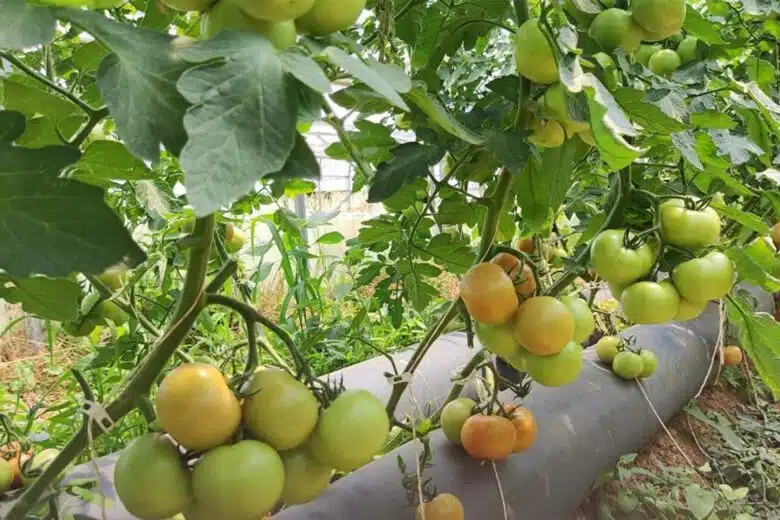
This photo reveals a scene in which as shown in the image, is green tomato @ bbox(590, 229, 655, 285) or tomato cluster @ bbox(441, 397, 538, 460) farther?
tomato cluster @ bbox(441, 397, 538, 460)

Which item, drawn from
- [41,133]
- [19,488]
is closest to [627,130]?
[41,133]

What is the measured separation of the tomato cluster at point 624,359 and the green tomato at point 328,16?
52.6 inches

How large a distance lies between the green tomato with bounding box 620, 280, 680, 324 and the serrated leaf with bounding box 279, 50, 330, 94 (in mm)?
527

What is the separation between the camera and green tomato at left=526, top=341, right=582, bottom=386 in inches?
28.0

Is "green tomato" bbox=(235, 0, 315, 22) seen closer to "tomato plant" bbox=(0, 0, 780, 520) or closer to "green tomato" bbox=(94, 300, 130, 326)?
"tomato plant" bbox=(0, 0, 780, 520)

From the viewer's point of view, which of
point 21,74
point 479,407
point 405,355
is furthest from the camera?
point 405,355

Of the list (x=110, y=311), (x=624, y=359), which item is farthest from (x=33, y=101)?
(x=624, y=359)

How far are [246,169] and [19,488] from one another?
823mm

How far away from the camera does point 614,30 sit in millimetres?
584

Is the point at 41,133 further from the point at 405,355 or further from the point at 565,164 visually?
the point at 405,355

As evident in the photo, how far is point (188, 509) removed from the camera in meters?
0.52

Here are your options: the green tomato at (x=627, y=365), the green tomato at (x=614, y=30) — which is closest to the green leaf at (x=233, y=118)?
the green tomato at (x=614, y=30)

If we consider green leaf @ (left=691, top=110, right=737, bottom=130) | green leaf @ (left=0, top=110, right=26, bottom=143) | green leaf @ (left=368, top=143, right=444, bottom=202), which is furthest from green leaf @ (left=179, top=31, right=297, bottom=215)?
green leaf @ (left=691, top=110, right=737, bottom=130)

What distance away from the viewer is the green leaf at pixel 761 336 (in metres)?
0.77
